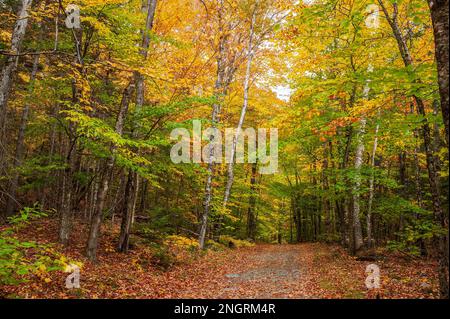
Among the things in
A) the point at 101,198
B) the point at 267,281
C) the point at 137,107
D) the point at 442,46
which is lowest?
the point at 267,281

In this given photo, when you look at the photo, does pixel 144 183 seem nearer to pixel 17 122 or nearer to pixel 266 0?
pixel 17 122

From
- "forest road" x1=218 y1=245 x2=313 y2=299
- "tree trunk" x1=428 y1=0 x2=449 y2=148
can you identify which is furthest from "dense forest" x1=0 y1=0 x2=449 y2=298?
"forest road" x1=218 y1=245 x2=313 y2=299

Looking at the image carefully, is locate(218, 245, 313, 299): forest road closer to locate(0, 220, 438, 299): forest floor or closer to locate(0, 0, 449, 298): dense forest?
locate(0, 220, 438, 299): forest floor

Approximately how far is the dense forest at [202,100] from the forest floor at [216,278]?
485mm

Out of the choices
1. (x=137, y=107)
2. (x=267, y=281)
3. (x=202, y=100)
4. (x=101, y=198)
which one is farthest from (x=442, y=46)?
(x=101, y=198)

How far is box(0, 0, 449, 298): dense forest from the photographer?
7379mm

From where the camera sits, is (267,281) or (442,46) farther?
(267,281)

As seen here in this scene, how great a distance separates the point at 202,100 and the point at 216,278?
6385mm

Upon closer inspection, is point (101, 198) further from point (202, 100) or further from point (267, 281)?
point (267, 281)

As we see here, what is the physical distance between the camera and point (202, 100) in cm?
1061

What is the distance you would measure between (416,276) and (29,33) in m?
18.1

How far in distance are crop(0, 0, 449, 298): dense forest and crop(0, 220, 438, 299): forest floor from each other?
48cm

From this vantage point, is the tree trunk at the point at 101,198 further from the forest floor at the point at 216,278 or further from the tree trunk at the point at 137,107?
the tree trunk at the point at 137,107

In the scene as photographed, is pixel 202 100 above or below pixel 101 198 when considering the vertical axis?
above
